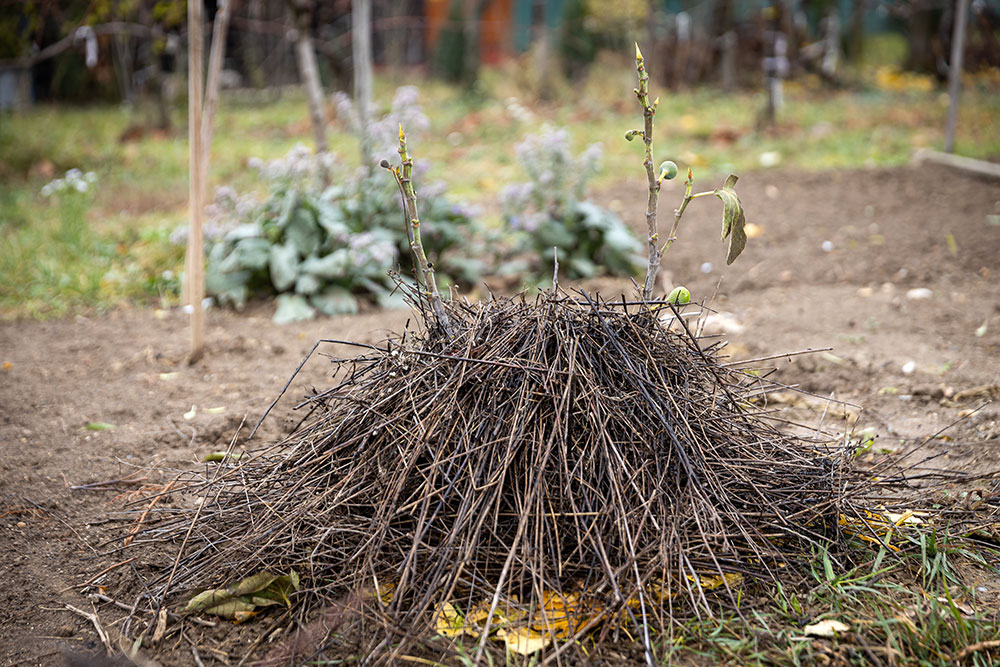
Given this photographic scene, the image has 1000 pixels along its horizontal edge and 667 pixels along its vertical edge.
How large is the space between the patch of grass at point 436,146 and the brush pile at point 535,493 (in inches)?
125

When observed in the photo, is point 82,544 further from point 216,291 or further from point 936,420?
point 936,420

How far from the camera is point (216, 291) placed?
4457 millimetres

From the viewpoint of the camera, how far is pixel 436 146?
9.12 metres

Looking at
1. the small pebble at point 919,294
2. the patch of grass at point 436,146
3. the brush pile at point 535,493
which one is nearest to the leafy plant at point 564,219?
the patch of grass at point 436,146

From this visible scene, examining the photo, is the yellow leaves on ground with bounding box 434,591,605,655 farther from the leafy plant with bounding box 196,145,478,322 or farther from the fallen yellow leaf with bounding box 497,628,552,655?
the leafy plant with bounding box 196,145,478,322

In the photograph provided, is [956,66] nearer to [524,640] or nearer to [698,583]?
[698,583]

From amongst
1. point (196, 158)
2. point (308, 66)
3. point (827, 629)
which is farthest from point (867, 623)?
point (308, 66)

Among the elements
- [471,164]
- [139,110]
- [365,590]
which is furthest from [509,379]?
[139,110]

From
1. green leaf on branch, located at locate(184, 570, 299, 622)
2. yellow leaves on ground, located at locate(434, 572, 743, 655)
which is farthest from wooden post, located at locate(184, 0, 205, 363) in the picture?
yellow leaves on ground, located at locate(434, 572, 743, 655)

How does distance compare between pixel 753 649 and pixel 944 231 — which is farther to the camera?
pixel 944 231

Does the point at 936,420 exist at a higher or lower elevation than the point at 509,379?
lower

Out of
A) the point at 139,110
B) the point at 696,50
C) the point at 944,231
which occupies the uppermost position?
the point at 696,50

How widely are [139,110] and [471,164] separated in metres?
5.73

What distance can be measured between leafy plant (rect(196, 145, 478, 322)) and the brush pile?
224cm
